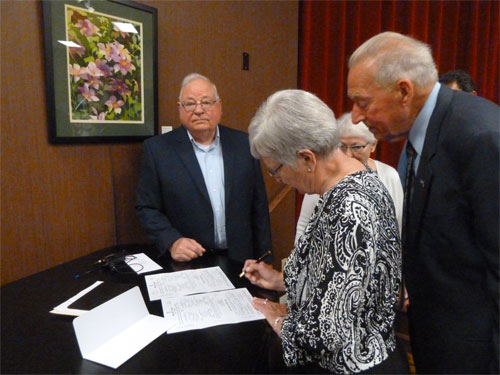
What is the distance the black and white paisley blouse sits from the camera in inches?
33.9

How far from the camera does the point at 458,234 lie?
91 cm

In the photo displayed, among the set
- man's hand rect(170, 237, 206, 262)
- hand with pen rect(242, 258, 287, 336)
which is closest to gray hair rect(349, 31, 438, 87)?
hand with pen rect(242, 258, 287, 336)

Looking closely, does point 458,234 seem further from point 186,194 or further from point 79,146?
point 79,146

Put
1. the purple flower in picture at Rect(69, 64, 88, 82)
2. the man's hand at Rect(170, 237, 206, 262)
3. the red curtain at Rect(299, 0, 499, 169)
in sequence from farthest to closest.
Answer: the red curtain at Rect(299, 0, 499, 169), the purple flower in picture at Rect(69, 64, 88, 82), the man's hand at Rect(170, 237, 206, 262)

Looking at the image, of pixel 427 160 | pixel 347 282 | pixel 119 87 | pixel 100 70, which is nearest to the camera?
pixel 347 282

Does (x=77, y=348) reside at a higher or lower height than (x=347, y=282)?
lower

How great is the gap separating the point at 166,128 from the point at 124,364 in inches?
62.4

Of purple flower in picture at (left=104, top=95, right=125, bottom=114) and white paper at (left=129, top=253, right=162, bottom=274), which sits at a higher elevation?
purple flower in picture at (left=104, top=95, right=125, bottom=114)

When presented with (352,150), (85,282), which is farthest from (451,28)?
(85,282)

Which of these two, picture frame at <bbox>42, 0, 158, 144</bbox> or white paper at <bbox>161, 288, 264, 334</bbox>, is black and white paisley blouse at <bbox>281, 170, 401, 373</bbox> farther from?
picture frame at <bbox>42, 0, 158, 144</bbox>

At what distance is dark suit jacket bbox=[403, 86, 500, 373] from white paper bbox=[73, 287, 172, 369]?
28.9 inches

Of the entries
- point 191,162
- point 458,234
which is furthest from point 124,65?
point 458,234

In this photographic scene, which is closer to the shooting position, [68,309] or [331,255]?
[331,255]

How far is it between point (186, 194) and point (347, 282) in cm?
117
